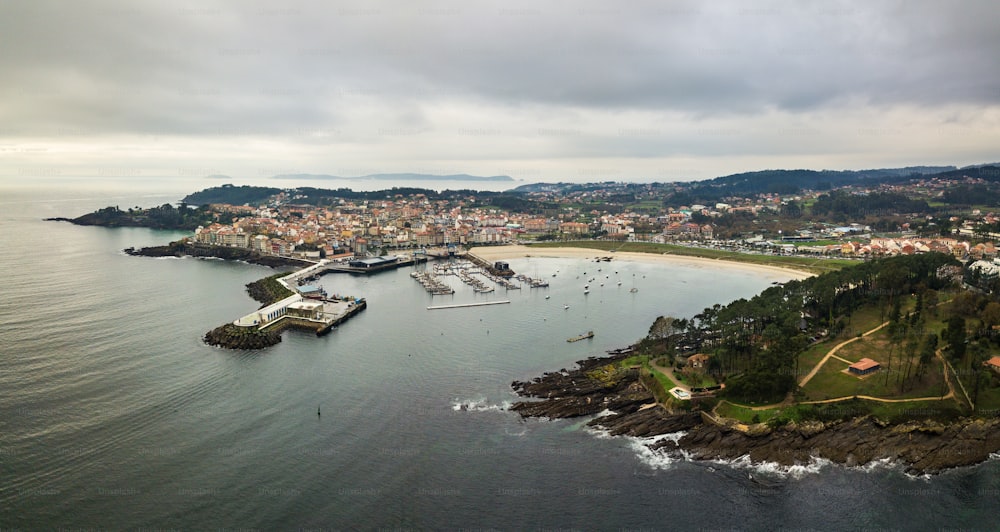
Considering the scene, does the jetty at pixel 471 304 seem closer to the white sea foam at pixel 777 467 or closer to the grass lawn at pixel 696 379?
the grass lawn at pixel 696 379

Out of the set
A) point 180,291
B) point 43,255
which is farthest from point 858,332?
point 43,255

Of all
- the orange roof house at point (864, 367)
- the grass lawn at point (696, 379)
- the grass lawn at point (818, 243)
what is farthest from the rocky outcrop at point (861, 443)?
the grass lawn at point (818, 243)

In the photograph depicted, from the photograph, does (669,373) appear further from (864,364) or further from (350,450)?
(350,450)

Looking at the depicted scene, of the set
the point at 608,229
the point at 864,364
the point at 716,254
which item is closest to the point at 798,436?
the point at 864,364

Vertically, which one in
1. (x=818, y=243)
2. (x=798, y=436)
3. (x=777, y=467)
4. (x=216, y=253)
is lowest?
(x=777, y=467)

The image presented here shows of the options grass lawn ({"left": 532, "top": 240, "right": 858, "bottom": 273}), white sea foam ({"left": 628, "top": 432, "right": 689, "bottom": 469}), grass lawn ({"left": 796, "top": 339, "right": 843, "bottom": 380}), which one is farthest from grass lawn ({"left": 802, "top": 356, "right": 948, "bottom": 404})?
grass lawn ({"left": 532, "top": 240, "right": 858, "bottom": 273})

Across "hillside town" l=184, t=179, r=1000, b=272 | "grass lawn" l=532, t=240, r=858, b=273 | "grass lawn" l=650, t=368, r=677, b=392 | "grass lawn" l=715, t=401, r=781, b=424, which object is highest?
"hillside town" l=184, t=179, r=1000, b=272

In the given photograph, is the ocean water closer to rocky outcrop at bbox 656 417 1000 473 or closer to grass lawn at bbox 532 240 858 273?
rocky outcrop at bbox 656 417 1000 473
